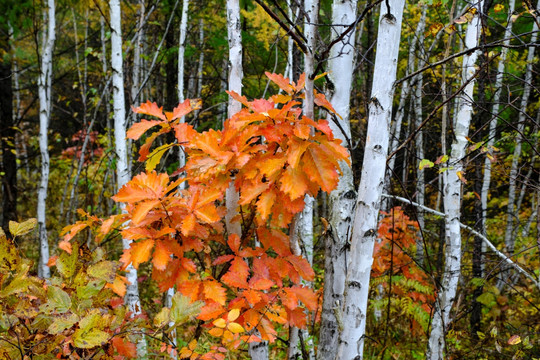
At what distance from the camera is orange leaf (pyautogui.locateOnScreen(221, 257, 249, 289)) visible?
4.65 feet

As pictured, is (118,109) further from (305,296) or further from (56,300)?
(305,296)

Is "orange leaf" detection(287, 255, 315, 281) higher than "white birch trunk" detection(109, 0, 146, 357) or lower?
lower

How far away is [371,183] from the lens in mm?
1431

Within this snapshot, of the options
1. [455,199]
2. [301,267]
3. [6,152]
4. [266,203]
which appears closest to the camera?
[266,203]

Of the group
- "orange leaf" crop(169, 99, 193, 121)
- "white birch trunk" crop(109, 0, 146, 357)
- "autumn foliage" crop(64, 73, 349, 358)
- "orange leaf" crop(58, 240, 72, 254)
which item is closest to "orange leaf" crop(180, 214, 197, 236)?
"autumn foliage" crop(64, 73, 349, 358)

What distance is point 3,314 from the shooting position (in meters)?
1.16

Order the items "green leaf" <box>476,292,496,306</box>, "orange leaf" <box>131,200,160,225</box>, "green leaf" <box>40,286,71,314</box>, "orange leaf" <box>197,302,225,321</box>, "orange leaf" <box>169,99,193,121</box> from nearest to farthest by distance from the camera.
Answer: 1. "green leaf" <box>40,286,71,314</box>
2. "orange leaf" <box>131,200,160,225</box>
3. "orange leaf" <box>197,302,225,321</box>
4. "orange leaf" <box>169,99,193,121</box>
5. "green leaf" <box>476,292,496,306</box>

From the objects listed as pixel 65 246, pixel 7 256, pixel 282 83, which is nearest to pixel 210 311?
pixel 7 256

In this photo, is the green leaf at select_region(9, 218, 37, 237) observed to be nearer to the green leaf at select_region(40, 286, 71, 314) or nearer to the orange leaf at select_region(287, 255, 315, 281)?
the green leaf at select_region(40, 286, 71, 314)

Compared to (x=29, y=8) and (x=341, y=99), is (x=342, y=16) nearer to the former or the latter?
(x=341, y=99)

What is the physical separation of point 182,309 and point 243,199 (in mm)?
446

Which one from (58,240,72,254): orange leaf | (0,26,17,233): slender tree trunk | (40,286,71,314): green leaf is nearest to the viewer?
(40,286,71,314): green leaf

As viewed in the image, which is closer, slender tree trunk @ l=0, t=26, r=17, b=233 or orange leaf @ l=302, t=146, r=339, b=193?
orange leaf @ l=302, t=146, r=339, b=193

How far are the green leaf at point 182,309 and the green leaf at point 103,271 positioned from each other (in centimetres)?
26
